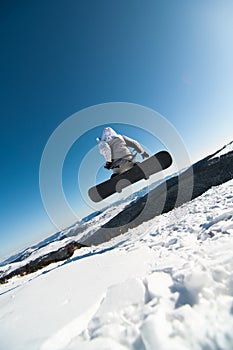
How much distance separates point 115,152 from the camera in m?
7.25

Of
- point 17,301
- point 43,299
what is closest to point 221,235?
point 43,299

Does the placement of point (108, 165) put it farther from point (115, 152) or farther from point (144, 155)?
point (144, 155)

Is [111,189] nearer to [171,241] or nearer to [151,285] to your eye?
[171,241]

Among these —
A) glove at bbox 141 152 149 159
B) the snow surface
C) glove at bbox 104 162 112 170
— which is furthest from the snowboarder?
the snow surface

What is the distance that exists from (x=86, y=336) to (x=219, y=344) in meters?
1.23

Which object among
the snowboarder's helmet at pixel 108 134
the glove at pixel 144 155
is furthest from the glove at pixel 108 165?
the glove at pixel 144 155

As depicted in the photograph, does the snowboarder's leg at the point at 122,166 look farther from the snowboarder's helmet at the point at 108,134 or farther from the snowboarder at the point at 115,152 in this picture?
the snowboarder's helmet at the point at 108,134

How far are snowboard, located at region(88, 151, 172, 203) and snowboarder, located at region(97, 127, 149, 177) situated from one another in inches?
10.5

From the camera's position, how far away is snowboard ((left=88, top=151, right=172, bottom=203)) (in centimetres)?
753

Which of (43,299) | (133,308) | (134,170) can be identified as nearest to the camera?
(133,308)

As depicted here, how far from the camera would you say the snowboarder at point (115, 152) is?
23.6ft

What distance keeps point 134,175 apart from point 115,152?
1.18 m

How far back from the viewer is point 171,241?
14.9ft

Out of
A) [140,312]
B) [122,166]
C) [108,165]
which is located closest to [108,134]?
[108,165]
